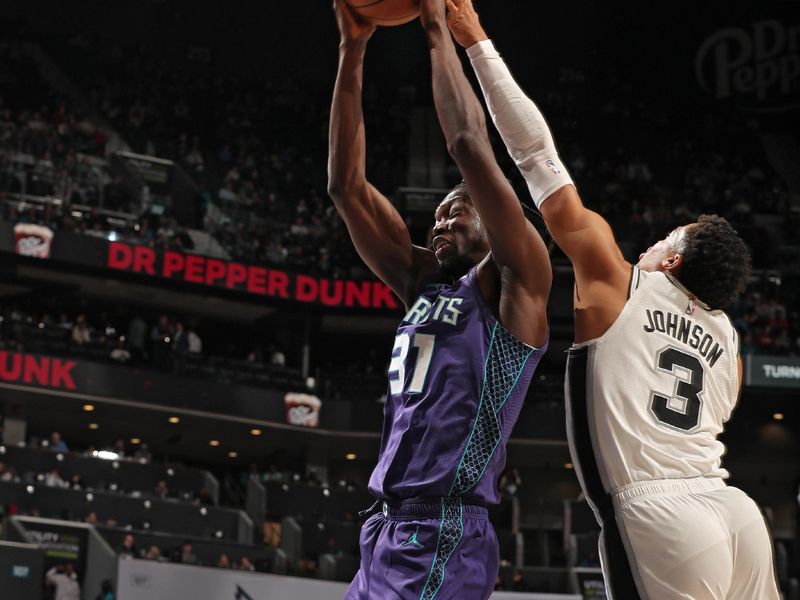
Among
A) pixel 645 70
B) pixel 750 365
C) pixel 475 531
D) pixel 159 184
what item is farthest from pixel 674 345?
pixel 645 70

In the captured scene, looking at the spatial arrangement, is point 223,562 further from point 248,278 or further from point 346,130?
point 346,130

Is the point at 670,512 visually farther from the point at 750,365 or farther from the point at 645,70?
the point at 645,70

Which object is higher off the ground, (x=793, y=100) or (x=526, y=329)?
(x=793, y=100)

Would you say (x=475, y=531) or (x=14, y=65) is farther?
(x=14, y=65)

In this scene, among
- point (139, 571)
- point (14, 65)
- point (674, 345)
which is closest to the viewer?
point (674, 345)

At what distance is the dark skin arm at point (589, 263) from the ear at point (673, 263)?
18cm

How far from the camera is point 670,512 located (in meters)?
3.61

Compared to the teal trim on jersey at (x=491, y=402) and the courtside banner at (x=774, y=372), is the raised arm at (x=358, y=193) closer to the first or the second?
the teal trim on jersey at (x=491, y=402)

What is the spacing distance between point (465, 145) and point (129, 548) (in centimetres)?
1650

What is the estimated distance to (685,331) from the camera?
389 centimetres

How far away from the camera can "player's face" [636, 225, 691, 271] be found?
13.1 feet

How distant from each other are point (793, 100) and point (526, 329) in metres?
33.2

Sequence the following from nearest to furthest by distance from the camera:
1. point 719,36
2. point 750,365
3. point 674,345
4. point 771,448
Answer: point 674,345 → point 750,365 → point 771,448 → point 719,36

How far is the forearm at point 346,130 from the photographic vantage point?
14.9 ft
